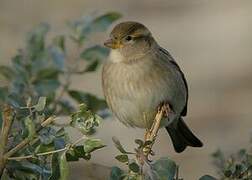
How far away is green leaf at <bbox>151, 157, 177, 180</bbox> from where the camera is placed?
61.9 inches

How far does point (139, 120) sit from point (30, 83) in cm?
71

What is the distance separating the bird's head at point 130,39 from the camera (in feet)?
10.1

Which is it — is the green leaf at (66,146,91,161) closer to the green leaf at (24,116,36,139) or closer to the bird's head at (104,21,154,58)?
the green leaf at (24,116,36,139)

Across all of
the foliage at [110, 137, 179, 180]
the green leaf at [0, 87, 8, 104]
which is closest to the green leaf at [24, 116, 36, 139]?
the foliage at [110, 137, 179, 180]

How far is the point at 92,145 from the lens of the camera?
59.1 inches

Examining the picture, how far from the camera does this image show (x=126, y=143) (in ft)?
16.5

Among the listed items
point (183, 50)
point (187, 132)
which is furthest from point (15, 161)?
point (183, 50)

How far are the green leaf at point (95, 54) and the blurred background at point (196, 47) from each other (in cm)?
249

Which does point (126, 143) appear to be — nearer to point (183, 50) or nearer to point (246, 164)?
point (183, 50)

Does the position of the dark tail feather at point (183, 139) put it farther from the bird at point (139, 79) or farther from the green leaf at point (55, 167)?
the green leaf at point (55, 167)

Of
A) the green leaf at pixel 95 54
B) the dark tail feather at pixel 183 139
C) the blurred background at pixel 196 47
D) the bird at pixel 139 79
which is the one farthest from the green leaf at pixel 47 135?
the blurred background at pixel 196 47

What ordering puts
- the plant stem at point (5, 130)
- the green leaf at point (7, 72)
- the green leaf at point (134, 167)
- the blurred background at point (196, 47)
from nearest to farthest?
the plant stem at point (5, 130) < the green leaf at point (134, 167) < the green leaf at point (7, 72) < the blurred background at point (196, 47)

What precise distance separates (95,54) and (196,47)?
3.23m

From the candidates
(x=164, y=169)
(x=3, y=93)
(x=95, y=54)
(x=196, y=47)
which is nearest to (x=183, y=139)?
(x=95, y=54)
